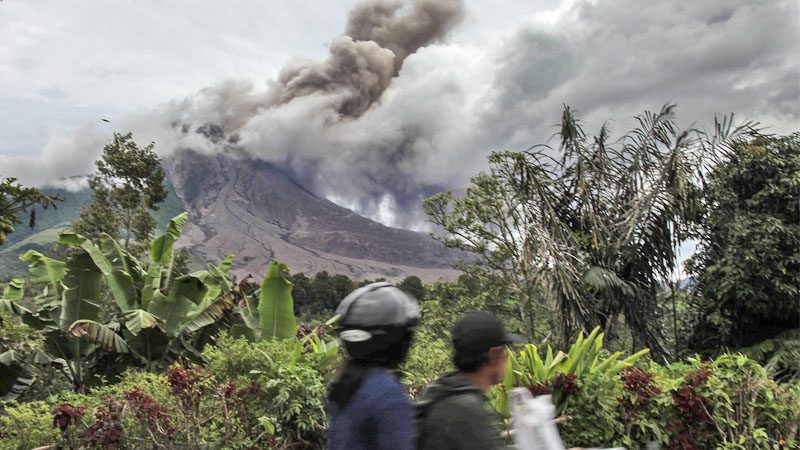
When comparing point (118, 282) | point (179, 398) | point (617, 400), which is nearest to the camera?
point (617, 400)

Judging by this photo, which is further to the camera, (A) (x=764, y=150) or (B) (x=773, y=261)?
(A) (x=764, y=150)

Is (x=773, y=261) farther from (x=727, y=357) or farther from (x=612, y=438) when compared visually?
(x=612, y=438)

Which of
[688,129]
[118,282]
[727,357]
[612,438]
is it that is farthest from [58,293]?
[688,129]

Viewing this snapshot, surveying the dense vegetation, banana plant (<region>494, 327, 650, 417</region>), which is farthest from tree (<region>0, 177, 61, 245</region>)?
banana plant (<region>494, 327, 650, 417</region>)

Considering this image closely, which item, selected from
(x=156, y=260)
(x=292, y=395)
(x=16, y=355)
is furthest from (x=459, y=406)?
(x=16, y=355)

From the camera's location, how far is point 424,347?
7523 mm

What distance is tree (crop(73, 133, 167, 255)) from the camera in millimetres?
22844

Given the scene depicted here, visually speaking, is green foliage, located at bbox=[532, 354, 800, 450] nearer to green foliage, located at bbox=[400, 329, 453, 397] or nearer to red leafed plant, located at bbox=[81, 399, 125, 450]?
green foliage, located at bbox=[400, 329, 453, 397]

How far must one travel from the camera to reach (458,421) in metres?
1.79

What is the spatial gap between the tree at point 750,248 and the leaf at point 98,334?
9923 mm

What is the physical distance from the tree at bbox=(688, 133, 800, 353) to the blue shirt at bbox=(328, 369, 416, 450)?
32.7 ft

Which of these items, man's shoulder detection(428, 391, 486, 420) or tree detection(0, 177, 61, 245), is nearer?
man's shoulder detection(428, 391, 486, 420)

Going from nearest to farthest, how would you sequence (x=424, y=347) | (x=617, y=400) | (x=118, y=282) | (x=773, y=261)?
1. (x=617, y=400)
2. (x=424, y=347)
3. (x=773, y=261)
4. (x=118, y=282)

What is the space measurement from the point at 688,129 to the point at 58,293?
11774mm
